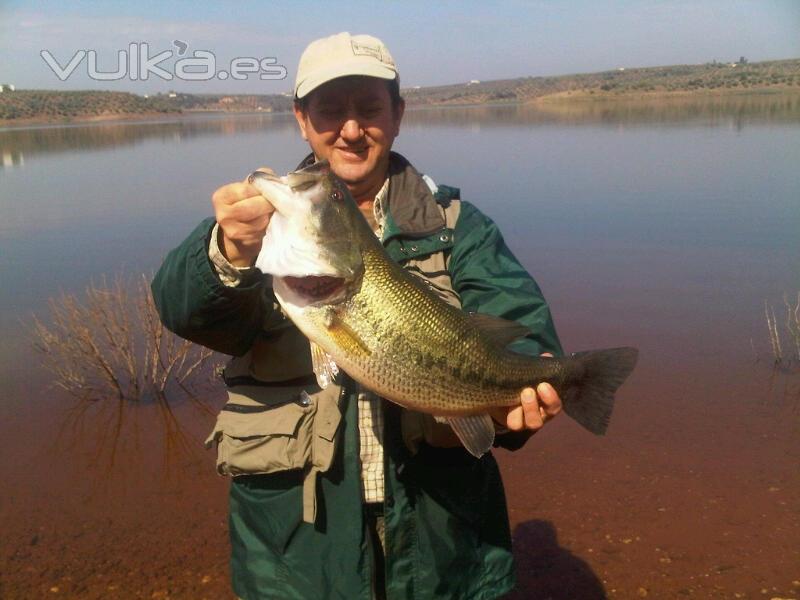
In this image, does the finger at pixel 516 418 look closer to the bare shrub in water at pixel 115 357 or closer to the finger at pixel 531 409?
the finger at pixel 531 409

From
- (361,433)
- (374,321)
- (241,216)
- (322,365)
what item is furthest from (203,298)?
(361,433)

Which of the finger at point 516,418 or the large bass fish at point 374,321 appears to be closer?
the large bass fish at point 374,321

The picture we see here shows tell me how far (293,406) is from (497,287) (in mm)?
1057

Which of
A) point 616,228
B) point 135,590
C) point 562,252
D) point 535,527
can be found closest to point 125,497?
point 135,590

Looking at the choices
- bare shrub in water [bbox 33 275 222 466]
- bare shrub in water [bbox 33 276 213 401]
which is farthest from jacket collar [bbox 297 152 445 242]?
bare shrub in water [bbox 33 276 213 401]

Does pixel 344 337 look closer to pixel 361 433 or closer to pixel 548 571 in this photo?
pixel 361 433

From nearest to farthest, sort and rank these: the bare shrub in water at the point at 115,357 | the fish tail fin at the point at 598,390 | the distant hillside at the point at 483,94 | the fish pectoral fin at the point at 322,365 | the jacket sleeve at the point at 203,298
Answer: the jacket sleeve at the point at 203,298 → the fish pectoral fin at the point at 322,365 → the fish tail fin at the point at 598,390 → the bare shrub in water at the point at 115,357 → the distant hillside at the point at 483,94

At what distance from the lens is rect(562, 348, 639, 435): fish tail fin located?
10.1 ft

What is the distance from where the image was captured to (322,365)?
280 centimetres

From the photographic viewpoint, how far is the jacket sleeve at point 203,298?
264 centimetres

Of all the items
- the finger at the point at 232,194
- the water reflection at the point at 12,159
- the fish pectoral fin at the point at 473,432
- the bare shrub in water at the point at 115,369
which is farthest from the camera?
the water reflection at the point at 12,159

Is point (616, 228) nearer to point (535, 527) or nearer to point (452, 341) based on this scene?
point (535, 527)

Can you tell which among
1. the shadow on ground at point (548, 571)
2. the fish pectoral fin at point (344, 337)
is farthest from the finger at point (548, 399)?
the shadow on ground at point (548, 571)

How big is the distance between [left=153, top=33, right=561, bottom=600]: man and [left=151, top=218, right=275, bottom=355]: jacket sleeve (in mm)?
13
